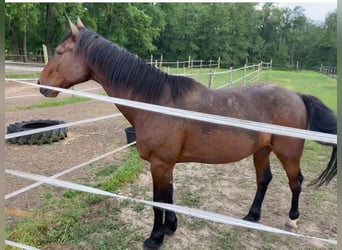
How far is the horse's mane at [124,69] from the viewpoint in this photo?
7.48 feet

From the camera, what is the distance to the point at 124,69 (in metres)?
2.31

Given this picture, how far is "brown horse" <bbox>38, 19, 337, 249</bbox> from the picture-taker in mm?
2279

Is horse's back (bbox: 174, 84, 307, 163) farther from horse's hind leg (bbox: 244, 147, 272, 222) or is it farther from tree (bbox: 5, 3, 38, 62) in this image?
tree (bbox: 5, 3, 38, 62)

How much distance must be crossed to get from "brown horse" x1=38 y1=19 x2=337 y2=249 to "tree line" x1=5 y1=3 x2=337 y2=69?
1439 cm

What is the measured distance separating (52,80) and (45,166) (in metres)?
2.01

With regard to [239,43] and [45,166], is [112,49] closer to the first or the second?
[45,166]

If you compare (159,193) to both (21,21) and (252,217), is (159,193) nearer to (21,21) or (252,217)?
(252,217)

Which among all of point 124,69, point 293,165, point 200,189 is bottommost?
point 200,189

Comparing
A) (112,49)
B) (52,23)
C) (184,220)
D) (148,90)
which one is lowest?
(184,220)

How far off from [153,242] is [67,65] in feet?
5.19

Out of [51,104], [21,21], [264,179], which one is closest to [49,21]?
[21,21]

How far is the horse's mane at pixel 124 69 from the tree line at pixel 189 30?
14.4 m

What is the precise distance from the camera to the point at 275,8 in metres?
56.1

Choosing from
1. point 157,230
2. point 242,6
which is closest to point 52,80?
point 157,230
